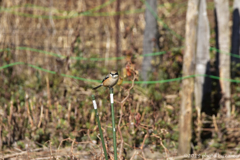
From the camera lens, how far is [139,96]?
3852 mm

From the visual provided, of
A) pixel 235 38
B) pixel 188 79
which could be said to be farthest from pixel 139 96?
pixel 235 38

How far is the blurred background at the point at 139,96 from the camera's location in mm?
3062

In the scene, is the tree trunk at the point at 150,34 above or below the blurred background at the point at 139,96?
above

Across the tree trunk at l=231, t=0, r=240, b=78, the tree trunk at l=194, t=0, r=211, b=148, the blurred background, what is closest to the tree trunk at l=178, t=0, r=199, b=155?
the blurred background

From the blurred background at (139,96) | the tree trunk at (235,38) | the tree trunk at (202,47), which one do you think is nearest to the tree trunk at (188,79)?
the blurred background at (139,96)

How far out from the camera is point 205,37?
12.9 ft

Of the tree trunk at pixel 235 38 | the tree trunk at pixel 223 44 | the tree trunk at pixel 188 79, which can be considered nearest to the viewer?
Answer: the tree trunk at pixel 188 79

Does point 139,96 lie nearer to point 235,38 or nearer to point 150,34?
point 150,34

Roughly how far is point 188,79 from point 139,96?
3.07ft

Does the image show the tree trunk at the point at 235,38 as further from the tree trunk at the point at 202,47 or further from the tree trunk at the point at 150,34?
the tree trunk at the point at 150,34

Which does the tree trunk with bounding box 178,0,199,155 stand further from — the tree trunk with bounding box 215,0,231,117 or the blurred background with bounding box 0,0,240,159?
the tree trunk with bounding box 215,0,231,117

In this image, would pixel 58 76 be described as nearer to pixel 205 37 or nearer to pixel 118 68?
pixel 118 68

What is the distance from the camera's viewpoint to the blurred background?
3062 millimetres

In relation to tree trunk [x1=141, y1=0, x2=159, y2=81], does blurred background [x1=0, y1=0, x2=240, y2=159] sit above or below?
below
